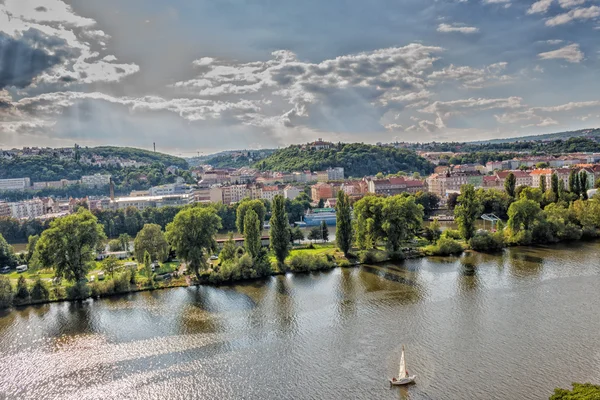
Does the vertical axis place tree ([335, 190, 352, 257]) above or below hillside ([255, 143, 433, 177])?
below

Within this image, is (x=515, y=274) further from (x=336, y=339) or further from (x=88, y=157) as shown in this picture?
(x=88, y=157)

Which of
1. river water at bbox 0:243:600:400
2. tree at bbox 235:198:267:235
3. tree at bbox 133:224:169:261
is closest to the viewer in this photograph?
river water at bbox 0:243:600:400

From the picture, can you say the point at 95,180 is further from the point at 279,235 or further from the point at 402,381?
the point at 402,381

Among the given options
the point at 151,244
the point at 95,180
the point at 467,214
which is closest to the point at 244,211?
the point at 151,244

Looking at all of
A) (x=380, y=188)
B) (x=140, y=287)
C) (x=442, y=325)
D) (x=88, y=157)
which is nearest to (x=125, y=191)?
(x=88, y=157)

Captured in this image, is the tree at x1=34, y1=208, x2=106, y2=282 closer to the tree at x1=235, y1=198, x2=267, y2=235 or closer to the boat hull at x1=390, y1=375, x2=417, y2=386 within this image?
the tree at x1=235, y1=198, x2=267, y2=235

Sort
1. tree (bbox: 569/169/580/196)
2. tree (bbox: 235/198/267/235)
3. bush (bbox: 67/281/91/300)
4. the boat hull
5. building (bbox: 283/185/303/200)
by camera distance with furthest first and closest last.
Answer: building (bbox: 283/185/303/200), tree (bbox: 569/169/580/196), tree (bbox: 235/198/267/235), bush (bbox: 67/281/91/300), the boat hull

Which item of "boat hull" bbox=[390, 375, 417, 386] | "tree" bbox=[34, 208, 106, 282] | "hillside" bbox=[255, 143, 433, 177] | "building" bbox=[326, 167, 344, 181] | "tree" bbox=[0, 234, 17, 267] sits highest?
"hillside" bbox=[255, 143, 433, 177]

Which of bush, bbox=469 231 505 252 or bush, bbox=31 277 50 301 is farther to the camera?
bush, bbox=469 231 505 252

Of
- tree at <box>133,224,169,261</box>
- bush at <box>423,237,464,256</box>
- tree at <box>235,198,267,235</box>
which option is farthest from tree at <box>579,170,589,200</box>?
tree at <box>133,224,169,261</box>
